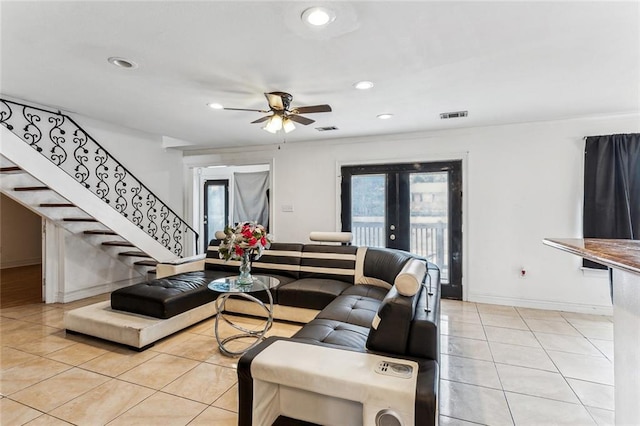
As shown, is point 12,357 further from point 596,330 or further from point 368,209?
point 596,330

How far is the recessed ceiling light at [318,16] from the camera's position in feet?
5.88

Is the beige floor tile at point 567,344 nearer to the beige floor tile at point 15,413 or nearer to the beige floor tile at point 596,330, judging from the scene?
the beige floor tile at point 596,330

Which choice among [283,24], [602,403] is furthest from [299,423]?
[283,24]

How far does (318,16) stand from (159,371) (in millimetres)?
2959

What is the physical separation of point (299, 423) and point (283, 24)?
2579 mm

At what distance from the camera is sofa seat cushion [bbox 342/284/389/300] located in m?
3.26

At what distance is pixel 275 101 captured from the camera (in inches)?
120

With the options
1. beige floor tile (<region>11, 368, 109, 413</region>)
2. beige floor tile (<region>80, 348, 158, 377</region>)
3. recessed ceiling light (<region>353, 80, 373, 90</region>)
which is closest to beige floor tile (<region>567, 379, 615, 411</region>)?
recessed ceiling light (<region>353, 80, 373, 90</region>)

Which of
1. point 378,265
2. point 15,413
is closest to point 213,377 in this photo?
point 15,413

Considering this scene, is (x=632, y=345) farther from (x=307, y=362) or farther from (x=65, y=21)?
(x=65, y=21)

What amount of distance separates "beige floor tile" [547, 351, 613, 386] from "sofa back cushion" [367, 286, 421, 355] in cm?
179

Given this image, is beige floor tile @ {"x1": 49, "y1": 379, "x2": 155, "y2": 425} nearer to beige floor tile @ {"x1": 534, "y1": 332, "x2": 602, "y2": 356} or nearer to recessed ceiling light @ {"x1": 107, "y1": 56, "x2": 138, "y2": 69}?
recessed ceiling light @ {"x1": 107, "y1": 56, "x2": 138, "y2": 69}

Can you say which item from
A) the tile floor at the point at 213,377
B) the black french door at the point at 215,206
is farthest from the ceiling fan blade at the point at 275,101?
the black french door at the point at 215,206

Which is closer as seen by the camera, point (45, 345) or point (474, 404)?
point (474, 404)
